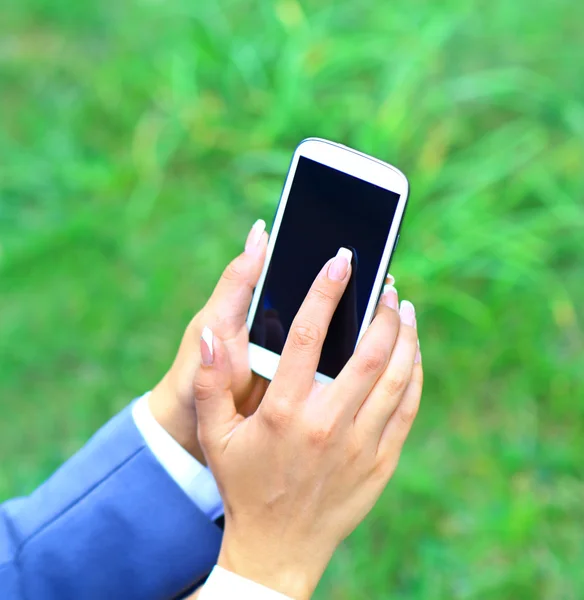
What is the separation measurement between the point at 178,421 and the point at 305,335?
1.06ft

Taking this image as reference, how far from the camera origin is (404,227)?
6.04 feet

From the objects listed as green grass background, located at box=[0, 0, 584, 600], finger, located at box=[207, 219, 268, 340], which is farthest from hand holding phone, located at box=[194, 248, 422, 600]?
green grass background, located at box=[0, 0, 584, 600]

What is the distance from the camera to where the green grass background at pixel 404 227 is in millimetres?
1543

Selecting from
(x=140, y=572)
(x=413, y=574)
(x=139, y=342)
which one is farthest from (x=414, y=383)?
(x=139, y=342)

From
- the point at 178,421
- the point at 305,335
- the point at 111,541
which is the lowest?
the point at 111,541

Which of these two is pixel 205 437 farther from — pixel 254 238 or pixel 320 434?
pixel 254 238

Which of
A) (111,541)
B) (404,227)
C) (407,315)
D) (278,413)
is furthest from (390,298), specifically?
(404,227)

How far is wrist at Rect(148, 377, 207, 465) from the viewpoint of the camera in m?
1.06

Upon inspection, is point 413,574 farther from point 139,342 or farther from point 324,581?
point 139,342

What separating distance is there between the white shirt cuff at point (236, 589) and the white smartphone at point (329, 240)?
0.29m

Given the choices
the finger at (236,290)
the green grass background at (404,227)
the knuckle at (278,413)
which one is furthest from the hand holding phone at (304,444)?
the green grass background at (404,227)

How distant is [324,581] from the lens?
58.0 inches

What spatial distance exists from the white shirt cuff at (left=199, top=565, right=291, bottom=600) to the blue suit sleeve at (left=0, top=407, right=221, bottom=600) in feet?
0.43

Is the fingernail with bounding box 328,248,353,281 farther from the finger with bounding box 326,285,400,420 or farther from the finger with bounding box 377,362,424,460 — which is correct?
the finger with bounding box 377,362,424,460
